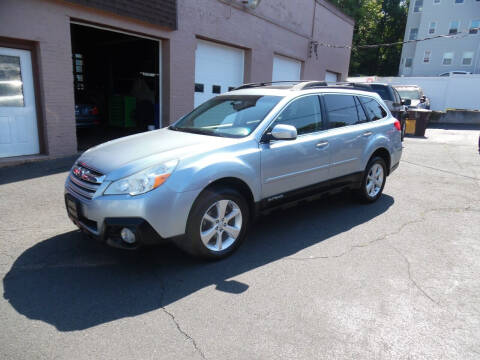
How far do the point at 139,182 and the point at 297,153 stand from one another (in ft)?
6.36

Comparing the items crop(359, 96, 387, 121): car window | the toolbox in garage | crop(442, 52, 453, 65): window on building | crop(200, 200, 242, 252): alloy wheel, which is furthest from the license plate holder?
crop(442, 52, 453, 65): window on building

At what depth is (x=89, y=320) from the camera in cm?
270

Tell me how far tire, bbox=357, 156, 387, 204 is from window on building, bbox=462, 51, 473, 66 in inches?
1429

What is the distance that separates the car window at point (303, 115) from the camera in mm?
4242

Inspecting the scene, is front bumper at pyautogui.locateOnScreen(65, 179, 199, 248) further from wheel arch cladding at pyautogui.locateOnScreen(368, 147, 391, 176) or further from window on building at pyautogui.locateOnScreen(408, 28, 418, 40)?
window on building at pyautogui.locateOnScreen(408, 28, 418, 40)

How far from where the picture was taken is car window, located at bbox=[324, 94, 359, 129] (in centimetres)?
480

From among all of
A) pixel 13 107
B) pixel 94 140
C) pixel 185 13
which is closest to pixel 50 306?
pixel 13 107

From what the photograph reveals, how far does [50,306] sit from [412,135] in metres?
16.2

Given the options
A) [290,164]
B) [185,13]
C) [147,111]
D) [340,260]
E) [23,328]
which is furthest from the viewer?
[147,111]

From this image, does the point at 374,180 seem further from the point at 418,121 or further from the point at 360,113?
the point at 418,121

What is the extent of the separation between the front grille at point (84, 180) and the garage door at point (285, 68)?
11.7 meters

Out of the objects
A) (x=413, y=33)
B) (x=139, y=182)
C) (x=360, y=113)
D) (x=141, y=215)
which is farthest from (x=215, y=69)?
(x=413, y=33)

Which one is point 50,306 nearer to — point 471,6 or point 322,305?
point 322,305

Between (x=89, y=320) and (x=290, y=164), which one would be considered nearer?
(x=89, y=320)
